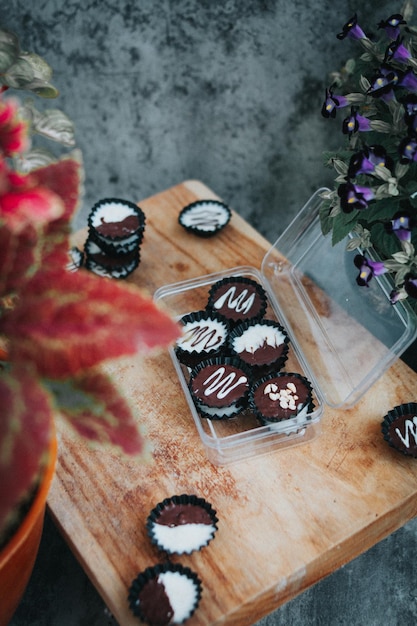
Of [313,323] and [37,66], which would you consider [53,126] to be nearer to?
[37,66]

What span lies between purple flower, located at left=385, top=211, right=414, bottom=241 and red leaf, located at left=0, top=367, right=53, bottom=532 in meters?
0.57

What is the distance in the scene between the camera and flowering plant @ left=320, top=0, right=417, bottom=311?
0.92m

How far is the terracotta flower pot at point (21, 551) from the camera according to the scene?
0.73 meters

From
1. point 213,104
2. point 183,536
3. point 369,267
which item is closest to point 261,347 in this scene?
point 369,267

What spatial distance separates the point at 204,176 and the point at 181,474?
101 centimetres

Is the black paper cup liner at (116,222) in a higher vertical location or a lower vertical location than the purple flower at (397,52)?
lower

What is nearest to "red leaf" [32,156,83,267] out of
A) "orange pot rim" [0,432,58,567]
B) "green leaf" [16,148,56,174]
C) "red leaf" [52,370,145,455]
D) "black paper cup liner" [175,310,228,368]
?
"red leaf" [52,370,145,455]

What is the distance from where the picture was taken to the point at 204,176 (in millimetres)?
1789

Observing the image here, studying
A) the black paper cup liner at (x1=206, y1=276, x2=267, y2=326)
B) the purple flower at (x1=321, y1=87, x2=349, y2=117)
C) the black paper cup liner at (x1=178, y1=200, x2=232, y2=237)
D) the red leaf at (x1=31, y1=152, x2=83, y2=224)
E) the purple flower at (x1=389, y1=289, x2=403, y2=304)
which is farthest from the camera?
the black paper cup liner at (x1=178, y1=200, x2=232, y2=237)

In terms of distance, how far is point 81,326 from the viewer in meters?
0.54

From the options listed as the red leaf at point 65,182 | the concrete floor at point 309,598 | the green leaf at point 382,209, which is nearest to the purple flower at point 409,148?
the green leaf at point 382,209

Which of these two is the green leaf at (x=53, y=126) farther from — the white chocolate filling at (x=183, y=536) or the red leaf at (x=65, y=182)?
the white chocolate filling at (x=183, y=536)

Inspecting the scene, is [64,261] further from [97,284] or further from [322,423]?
[322,423]

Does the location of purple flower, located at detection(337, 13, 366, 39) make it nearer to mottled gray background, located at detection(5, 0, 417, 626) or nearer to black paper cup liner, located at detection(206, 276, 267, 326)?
mottled gray background, located at detection(5, 0, 417, 626)
